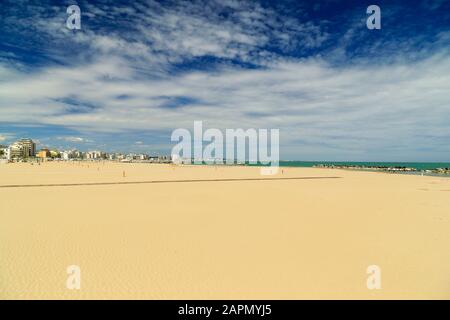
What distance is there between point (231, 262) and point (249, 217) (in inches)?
211

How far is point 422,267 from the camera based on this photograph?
738 cm

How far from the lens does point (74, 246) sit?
871 cm

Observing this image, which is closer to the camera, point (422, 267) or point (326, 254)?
point (422, 267)

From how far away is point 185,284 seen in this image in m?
6.39

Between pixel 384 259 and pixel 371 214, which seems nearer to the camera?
pixel 384 259

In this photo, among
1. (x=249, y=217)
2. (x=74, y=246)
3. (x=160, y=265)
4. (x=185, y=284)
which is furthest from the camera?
(x=249, y=217)

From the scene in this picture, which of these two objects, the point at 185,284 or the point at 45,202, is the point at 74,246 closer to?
the point at 185,284

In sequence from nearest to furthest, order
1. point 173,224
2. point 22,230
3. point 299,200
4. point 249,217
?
point 22,230, point 173,224, point 249,217, point 299,200

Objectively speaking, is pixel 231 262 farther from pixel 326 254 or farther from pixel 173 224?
pixel 173 224

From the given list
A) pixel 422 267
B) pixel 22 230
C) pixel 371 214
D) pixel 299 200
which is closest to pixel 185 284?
pixel 422 267

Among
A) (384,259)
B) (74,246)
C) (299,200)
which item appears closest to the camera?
(384,259)

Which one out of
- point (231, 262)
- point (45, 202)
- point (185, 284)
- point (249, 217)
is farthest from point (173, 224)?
point (45, 202)
